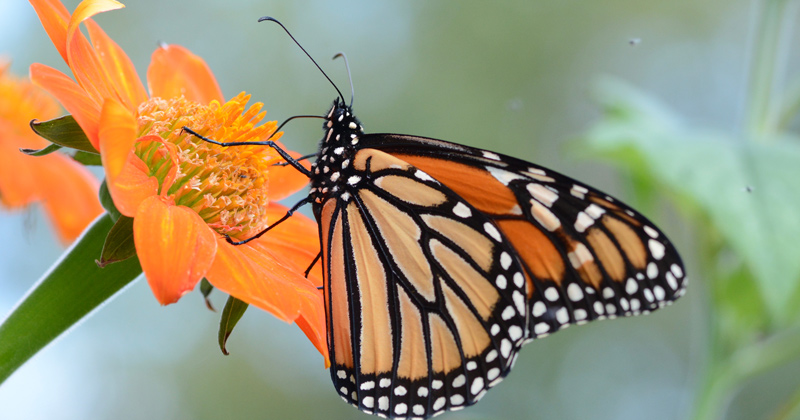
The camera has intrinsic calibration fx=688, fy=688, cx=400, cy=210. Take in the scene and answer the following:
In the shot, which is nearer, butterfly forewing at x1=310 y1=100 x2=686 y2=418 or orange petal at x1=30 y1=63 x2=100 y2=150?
orange petal at x1=30 y1=63 x2=100 y2=150

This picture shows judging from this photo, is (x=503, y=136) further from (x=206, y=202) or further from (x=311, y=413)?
(x=206, y=202)

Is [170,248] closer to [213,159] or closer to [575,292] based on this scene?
[213,159]

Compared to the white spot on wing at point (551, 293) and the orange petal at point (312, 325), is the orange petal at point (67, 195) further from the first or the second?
the white spot on wing at point (551, 293)

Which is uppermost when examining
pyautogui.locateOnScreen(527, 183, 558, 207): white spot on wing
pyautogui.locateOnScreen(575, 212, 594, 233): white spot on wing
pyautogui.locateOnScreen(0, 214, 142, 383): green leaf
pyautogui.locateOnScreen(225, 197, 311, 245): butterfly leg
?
pyautogui.locateOnScreen(527, 183, 558, 207): white spot on wing

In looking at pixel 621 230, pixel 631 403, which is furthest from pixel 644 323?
pixel 621 230

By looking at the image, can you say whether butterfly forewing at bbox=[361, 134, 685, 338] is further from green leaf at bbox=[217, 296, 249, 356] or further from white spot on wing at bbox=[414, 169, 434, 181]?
green leaf at bbox=[217, 296, 249, 356]

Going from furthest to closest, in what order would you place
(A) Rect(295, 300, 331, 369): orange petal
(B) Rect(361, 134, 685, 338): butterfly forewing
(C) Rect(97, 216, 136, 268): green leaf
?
(B) Rect(361, 134, 685, 338): butterfly forewing, (A) Rect(295, 300, 331, 369): orange petal, (C) Rect(97, 216, 136, 268): green leaf

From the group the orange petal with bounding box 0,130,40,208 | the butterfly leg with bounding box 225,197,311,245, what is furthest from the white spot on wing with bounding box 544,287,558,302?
the orange petal with bounding box 0,130,40,208
